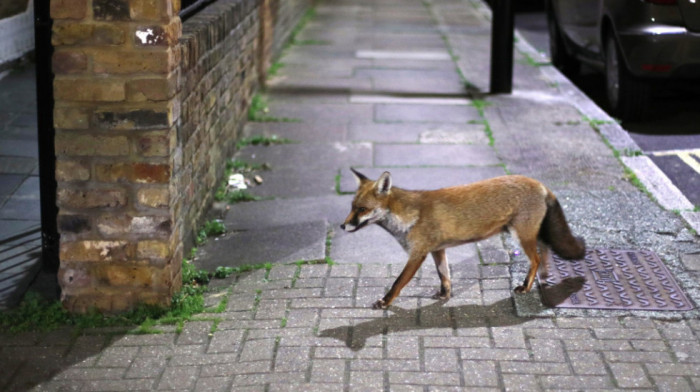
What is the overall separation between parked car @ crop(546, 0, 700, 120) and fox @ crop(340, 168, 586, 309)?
159 inches

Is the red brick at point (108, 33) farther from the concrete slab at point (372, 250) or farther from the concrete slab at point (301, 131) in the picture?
the concrete slab at point (301, 131)

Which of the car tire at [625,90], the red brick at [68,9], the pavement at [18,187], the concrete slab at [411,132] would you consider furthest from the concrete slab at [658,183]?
the pavement at [18,187]

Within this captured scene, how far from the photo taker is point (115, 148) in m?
5.00

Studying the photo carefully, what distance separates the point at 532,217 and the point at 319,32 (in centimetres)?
1050

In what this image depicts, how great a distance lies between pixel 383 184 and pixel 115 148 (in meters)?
1.39

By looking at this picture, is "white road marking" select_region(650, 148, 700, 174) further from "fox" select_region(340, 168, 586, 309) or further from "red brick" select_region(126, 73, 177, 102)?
"red brick" select_region(126, 73, 177, 102)

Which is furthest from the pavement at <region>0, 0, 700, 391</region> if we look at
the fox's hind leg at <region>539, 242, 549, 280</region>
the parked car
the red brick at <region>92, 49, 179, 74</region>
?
the red brick at <region>92, 49, 179, 74</region>

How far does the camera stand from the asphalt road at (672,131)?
788 cm

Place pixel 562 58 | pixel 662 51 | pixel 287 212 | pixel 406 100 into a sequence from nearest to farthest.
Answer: pixel 287 212 → pixel 662 51 → pixel 406 100 → pixel 562 58

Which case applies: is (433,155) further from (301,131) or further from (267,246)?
(267,246)

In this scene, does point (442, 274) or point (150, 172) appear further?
point (442, 274)

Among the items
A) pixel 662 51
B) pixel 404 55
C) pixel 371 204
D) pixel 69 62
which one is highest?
pixel 69 62


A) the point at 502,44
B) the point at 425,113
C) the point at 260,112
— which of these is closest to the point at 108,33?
the point at 260,112

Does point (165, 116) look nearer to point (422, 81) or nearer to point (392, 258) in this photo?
point (392, 258)
